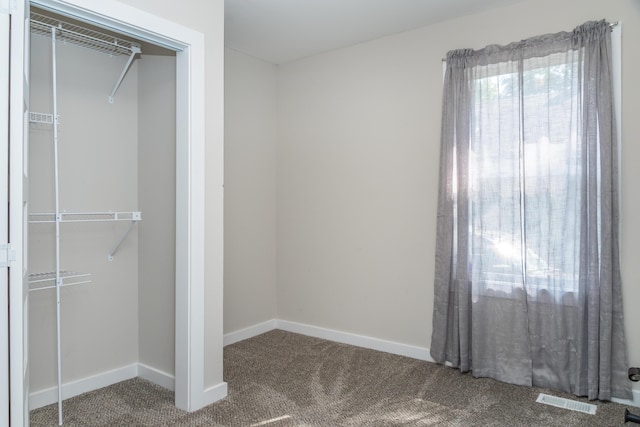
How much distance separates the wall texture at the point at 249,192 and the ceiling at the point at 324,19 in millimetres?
337

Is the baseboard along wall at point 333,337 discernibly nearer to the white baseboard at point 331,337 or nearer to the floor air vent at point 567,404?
the white baseboard at point 331,337

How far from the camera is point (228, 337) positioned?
3.84 m

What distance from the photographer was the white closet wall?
8.77ft

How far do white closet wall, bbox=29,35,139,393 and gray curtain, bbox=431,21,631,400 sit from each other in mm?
2288

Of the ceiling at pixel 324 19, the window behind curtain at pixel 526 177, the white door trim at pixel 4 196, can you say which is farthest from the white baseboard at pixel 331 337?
the ceiling at pixel 324 19

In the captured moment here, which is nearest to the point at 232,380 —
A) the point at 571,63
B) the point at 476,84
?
the point at 476,84

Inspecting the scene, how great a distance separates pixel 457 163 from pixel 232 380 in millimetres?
2241

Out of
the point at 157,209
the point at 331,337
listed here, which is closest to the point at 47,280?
the point at 157,209

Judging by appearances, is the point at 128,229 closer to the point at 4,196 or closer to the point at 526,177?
the point at 4,196

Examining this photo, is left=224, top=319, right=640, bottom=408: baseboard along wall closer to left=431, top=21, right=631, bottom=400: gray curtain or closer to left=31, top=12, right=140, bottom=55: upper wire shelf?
left=431, top=21, right=631, bottom=400: gray curtain

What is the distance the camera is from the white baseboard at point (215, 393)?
8.82 feet

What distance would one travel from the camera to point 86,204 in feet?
9.56

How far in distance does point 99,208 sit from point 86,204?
0.09 metres

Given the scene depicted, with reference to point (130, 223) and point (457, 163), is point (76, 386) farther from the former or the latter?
point (457, 163)
